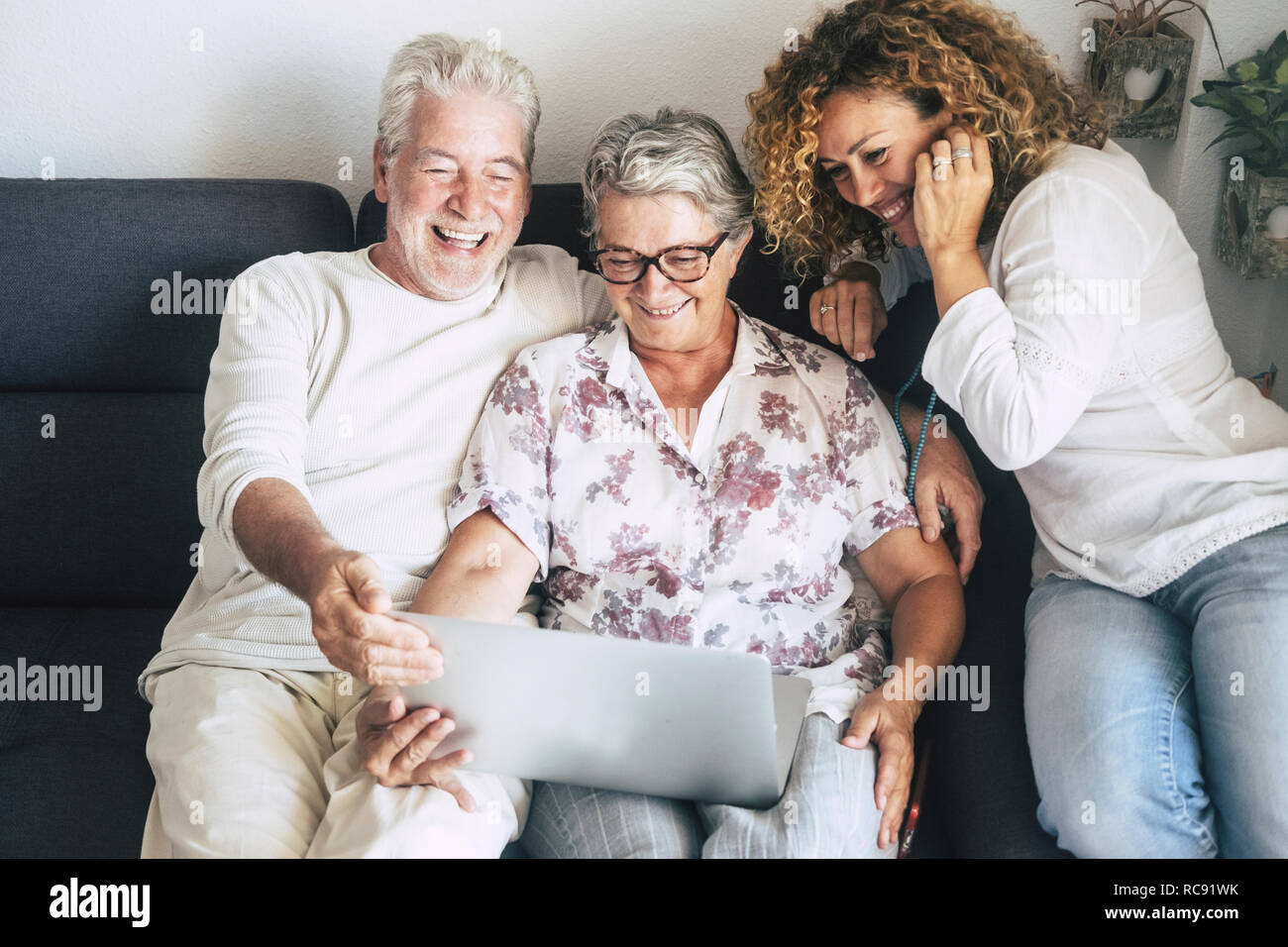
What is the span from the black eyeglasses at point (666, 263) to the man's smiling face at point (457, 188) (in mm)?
229

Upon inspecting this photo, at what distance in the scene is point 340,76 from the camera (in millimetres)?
2068

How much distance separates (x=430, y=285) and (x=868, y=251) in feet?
2.31

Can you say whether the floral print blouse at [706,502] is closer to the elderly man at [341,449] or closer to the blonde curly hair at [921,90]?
the elderly man at [341,449]

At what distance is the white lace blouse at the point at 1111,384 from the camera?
55.1 inches

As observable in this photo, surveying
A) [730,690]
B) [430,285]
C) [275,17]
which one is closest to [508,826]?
[730,690]

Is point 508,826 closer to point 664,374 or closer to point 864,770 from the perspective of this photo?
point 864,770

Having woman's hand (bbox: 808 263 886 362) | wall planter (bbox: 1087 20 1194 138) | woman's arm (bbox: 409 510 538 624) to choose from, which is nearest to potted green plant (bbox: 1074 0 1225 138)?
wall planter (bbox: 1087 20 1194 138)

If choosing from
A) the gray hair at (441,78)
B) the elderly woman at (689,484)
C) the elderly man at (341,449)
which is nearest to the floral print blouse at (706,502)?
the elderly woman at (689,484)

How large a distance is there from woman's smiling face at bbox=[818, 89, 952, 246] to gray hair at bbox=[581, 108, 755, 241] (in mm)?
140

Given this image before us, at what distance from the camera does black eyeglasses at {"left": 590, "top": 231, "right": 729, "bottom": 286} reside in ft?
5.16

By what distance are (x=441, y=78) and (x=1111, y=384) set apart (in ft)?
3.52

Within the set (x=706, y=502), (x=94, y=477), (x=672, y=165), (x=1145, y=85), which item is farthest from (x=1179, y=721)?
(x=94, y=477)

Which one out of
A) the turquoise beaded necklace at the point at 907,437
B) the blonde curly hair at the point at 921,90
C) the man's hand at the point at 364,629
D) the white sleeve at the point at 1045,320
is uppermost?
the blonde curly hair at the point at 921,90

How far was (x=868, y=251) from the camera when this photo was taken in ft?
5.92
